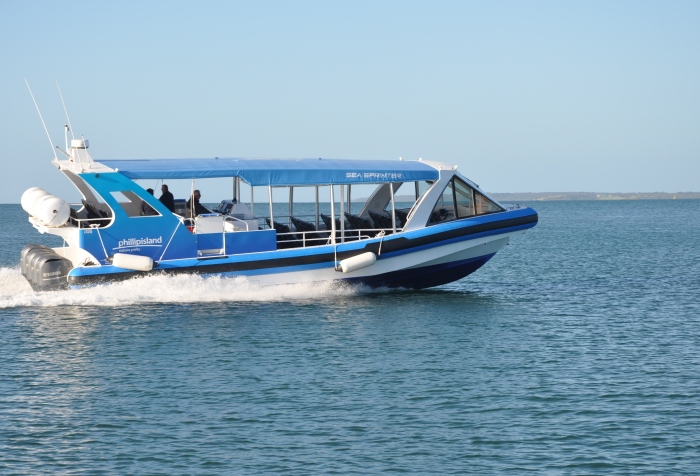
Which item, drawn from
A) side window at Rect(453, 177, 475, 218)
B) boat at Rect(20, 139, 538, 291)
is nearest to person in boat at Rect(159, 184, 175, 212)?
boat at Rect(20, 139, 538, 291)

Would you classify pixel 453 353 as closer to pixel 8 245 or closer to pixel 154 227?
pixel 154 227

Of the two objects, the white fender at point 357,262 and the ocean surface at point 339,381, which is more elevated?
the white fender at point 357,262

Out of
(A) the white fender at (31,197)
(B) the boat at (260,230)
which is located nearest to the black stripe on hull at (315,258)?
(B) the boat at (260,230)

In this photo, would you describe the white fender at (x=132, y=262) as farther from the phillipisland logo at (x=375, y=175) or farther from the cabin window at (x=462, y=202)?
the cabin window at (x=462, y=202)

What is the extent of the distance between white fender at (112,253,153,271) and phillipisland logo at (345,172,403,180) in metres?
5.25

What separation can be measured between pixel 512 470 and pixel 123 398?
6.33 meters

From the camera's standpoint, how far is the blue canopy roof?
2127 centimetres

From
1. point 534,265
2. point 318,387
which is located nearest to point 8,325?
point 318,387

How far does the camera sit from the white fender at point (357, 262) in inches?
864

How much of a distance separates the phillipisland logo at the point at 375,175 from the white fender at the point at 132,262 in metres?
5.25

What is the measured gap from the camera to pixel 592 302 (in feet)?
82.9

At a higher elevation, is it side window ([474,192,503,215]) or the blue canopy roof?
the blue canopy roof

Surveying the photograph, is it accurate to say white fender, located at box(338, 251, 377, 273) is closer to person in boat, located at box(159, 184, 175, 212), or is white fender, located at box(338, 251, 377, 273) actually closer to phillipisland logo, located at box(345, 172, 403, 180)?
phillipisland logo, located at box(345, 172, 403, 180)

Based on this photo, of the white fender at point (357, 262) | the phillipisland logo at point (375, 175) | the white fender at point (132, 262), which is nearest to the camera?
the white fender at point (132, 262)
